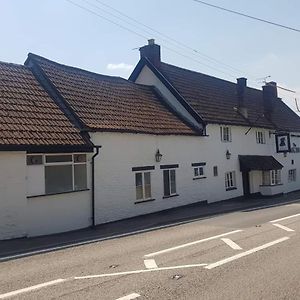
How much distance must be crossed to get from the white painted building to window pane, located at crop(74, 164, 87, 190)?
0.04m

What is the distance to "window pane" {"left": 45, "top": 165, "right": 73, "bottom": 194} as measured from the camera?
51.7 feet

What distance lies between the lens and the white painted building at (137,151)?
15344mm

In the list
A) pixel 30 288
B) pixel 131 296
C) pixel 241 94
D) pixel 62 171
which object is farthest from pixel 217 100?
pixel 131 296

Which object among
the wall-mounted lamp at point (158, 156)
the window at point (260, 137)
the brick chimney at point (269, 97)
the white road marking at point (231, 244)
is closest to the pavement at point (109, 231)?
the wall-mounted lamp at point (158, 156)

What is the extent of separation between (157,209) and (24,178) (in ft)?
27.0

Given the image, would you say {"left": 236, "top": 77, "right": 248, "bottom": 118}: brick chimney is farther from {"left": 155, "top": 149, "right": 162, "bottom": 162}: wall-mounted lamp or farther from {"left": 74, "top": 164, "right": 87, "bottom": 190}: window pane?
{"left": 74, "top": 164, "right": 87, "bottom": 190}: window pane

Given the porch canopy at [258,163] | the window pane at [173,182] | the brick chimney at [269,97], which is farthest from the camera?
the brick chimney at [269,97]

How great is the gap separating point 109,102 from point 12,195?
29.2ft

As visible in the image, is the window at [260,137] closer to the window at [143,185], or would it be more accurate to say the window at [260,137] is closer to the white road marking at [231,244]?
the window at [143,185]

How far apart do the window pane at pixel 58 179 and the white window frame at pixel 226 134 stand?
1375 cm

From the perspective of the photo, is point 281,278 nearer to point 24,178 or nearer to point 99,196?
point 24,178

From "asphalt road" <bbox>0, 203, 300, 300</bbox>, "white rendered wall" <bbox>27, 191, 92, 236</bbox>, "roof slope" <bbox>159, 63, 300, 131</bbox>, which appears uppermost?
"roof slope" <bbox>159, 63, 300, 131</bbox>

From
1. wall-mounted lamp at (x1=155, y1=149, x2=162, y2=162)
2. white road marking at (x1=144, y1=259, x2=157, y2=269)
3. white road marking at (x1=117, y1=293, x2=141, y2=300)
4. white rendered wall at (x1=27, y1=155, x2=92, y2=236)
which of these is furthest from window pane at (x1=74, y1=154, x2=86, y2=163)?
white road marking at (x1=117, y1=293, x2=141, y2=300)


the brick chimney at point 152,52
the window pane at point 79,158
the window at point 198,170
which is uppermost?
the brick chimney at point 152,52
